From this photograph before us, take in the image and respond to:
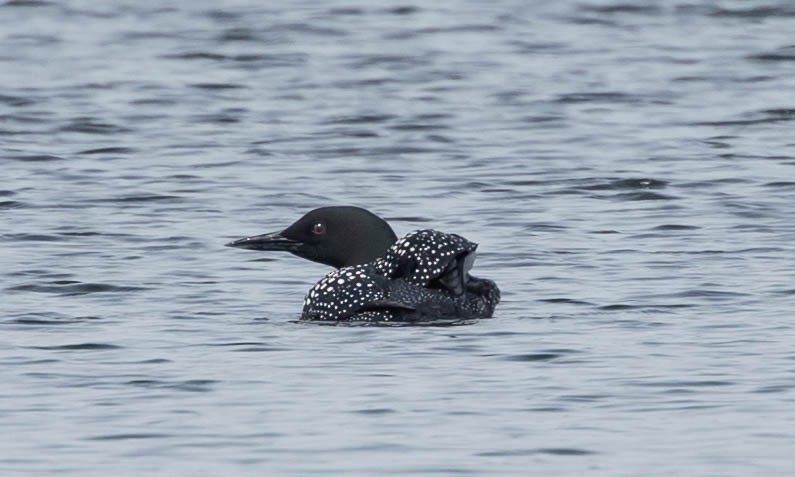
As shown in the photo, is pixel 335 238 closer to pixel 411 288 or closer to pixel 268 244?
pixel 268 244

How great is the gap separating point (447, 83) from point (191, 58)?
9.55 feet

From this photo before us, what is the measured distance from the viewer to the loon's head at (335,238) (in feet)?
33.0

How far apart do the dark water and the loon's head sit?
26 centimetres

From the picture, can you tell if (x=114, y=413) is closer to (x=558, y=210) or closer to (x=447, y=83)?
(x=558, y=210)

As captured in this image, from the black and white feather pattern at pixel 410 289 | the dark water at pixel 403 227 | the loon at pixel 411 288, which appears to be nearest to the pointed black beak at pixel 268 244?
the dark water at pixel 403 227

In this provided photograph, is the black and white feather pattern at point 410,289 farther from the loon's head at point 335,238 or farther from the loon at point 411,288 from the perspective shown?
the loon's head at point 335,238

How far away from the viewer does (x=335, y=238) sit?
10109 millimetres

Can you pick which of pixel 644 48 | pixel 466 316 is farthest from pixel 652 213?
pixel 644 48

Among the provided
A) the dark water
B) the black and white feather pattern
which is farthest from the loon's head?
the black and white feather pattern

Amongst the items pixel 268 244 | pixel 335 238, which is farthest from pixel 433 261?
pixel 268 244

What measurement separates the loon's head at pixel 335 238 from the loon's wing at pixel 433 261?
0.56 m

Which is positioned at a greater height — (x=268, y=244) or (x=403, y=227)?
(x=268, y=244)

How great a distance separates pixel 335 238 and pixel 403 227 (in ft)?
6.97

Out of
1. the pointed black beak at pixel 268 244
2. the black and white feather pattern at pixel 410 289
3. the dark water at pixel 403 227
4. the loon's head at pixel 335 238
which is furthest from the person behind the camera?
the pointed black beak at pixel 268 244
